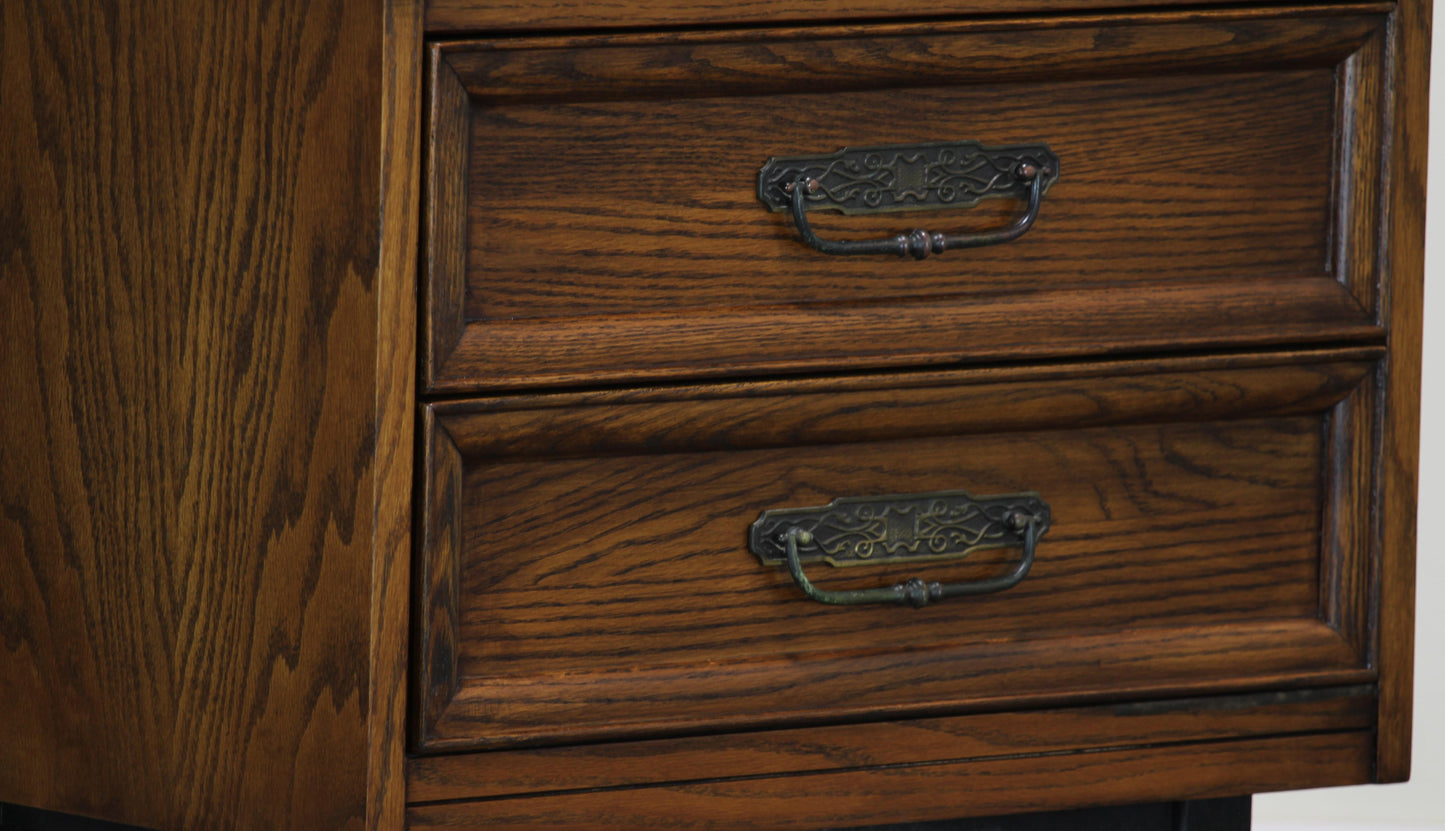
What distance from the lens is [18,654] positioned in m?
1.01

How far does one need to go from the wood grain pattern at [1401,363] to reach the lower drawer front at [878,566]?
0.05ft

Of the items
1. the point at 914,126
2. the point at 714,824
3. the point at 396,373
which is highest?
the point at 914,126

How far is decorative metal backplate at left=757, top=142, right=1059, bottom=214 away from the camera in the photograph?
974 millimetres

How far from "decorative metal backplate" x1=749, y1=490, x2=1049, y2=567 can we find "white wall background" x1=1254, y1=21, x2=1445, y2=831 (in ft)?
2.49

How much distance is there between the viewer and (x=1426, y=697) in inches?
68.3

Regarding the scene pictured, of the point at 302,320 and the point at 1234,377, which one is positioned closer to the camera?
the point at 302,320

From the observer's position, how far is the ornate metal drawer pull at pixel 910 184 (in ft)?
3.19

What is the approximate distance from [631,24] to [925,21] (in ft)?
0.42

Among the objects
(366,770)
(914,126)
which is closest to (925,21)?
(914,126)

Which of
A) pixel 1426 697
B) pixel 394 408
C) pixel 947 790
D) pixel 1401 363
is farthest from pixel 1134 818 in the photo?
pixel 1426 697

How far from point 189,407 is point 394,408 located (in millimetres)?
94

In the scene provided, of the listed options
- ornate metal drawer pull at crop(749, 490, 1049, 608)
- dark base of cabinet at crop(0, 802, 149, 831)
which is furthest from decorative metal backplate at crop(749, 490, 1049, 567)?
dark base of cabinet at crop(0, 802, 149, 831)

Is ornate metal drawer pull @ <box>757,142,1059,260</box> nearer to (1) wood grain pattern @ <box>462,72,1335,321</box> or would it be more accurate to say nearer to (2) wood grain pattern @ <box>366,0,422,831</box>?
(1) wood grain pattern @ <box>462,72,1335,321</box>

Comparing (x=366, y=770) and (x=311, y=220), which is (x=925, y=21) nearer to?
(x=311, y=220)
